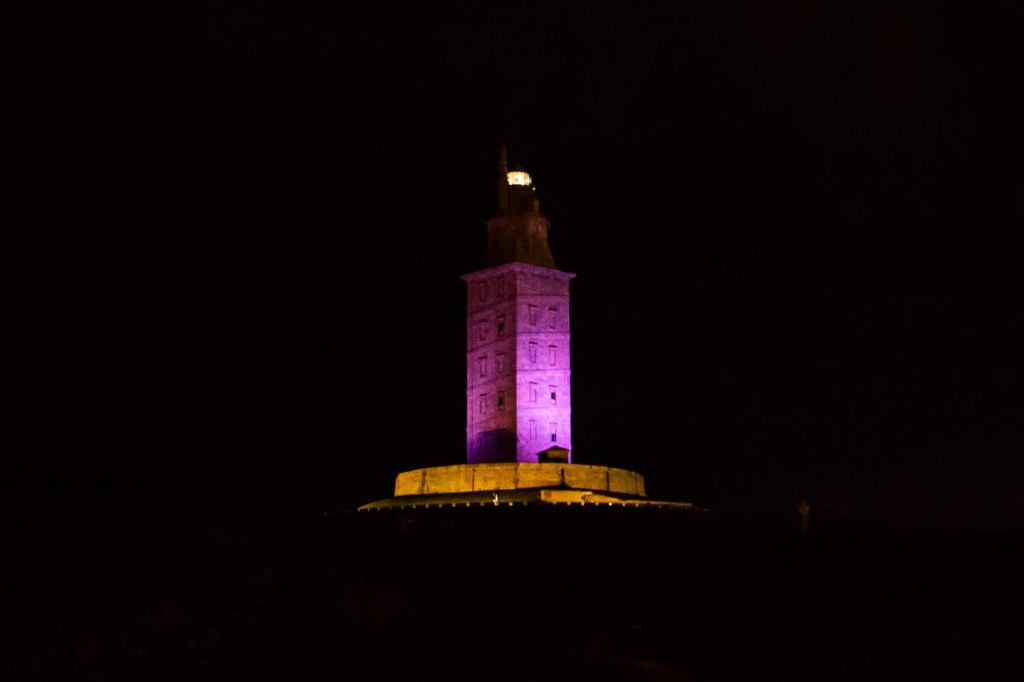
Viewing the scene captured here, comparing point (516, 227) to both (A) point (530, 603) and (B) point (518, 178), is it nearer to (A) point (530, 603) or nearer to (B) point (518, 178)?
(B) point (518, 178)

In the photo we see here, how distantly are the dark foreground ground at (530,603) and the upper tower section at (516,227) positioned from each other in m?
15.1

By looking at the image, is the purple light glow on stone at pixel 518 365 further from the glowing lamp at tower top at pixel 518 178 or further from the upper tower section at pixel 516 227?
the glowing lamp at tower top at pixel 518 178

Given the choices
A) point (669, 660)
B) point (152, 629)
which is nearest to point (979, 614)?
point (669, 660)

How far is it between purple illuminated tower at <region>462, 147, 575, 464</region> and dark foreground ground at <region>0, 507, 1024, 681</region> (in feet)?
30.9

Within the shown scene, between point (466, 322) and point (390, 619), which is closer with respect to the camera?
point (390, 619)

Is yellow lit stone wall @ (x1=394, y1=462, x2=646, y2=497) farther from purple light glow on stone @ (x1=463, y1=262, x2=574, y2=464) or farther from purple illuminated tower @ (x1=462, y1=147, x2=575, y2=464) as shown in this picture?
purple light glow on stone @ (x1=463, y1=262, x2=574, y2=464)

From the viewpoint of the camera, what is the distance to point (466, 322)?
7175 cm

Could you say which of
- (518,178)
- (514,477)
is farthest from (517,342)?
(518,178)

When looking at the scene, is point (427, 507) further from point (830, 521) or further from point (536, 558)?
point (830, 521)

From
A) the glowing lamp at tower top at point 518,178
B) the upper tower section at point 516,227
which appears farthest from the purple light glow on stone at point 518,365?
the glowing lamp at tower top at point 518,178

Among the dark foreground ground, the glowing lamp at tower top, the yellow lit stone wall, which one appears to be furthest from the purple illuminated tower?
the dark foreground ground

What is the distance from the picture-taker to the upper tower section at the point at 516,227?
229 ft

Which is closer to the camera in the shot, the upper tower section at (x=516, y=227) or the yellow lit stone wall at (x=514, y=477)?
the yellow lit stone wall at (x=514, y=477)

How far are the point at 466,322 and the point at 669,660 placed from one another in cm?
2912
